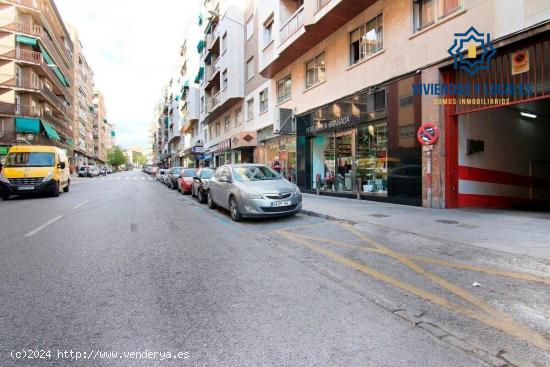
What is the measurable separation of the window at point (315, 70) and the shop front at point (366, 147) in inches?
61.0

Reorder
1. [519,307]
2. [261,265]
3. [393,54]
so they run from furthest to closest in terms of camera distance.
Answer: [393,54]
[261,265]
[519,307]

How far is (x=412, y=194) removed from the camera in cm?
1059

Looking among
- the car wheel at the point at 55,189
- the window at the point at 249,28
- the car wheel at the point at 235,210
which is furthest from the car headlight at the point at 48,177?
the window at the point at 249,28

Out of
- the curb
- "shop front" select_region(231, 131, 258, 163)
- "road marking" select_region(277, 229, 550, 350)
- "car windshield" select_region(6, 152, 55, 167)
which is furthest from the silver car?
"shop front" select_region(231, 131, 258, 163)

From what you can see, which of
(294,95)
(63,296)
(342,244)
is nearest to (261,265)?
(342,244)

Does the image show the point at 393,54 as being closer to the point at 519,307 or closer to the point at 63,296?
the point at 519,307

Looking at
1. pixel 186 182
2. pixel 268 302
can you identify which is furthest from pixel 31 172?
pixel 268 302

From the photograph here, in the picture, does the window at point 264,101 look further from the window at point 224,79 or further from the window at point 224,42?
the window at point 224,42

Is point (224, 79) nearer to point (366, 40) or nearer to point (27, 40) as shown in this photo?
point (366, 40)

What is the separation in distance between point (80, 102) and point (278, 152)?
66.3m

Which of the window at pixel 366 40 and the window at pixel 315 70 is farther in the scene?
the window at pixel 315 70

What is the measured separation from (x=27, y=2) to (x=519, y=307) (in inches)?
1897

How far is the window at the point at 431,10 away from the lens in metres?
9.67

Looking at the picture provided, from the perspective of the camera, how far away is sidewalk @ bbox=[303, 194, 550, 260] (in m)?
5.83
